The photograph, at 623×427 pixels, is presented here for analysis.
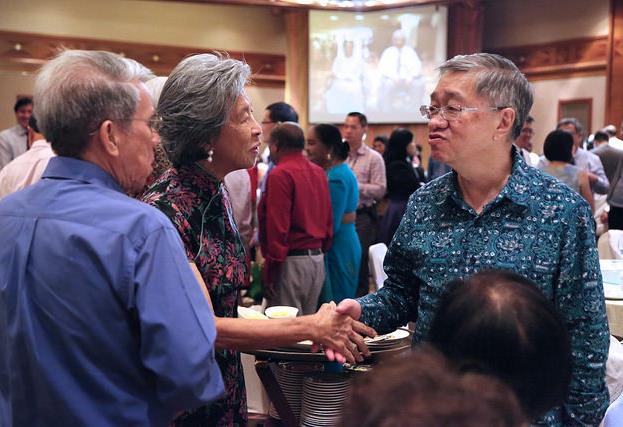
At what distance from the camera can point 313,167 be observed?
14.2 feet

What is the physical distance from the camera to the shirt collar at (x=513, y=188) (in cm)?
166

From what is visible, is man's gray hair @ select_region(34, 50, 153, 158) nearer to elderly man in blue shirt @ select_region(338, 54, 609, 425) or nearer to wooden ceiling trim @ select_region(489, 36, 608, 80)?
elderly man in blue shirt @ select_region(338, 54, 609, 425)

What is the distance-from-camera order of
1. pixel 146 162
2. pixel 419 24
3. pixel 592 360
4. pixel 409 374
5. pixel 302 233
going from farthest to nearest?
pixel 419 24
pixel 302 233
pixel 592 360
pixel 146 162
pixel 409 374

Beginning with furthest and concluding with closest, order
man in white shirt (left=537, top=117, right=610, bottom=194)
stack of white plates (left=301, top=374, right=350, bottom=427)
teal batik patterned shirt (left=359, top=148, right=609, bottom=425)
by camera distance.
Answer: man in white shirt (left=537, top=117, right=610, bottom=194)
stack of white plates (left=301, top=374, right=350, bottom=427)
teal batik patterned shirt (left=359, top=148, right=609, bottom=425)

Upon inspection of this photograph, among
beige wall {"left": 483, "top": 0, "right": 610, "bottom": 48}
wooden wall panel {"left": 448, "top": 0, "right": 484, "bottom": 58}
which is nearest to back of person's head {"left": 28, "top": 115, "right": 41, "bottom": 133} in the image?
wooden wall panel {"left": 448, "top": 0, "right": 484, "bottom": 58}

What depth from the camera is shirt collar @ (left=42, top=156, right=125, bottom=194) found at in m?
1.31

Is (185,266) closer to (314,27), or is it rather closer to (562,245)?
(562,245)

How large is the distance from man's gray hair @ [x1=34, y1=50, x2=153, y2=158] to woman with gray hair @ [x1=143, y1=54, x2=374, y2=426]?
40cm

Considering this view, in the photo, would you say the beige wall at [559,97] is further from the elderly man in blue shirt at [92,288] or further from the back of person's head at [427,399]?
the back of person's head at [427,399]

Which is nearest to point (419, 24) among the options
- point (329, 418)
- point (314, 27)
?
point (314, 27)

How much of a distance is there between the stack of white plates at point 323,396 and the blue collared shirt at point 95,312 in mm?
1277

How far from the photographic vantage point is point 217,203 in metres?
1.81

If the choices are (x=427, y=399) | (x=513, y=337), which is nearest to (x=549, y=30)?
(x=513, y=337)

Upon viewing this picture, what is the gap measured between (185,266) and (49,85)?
437mm
